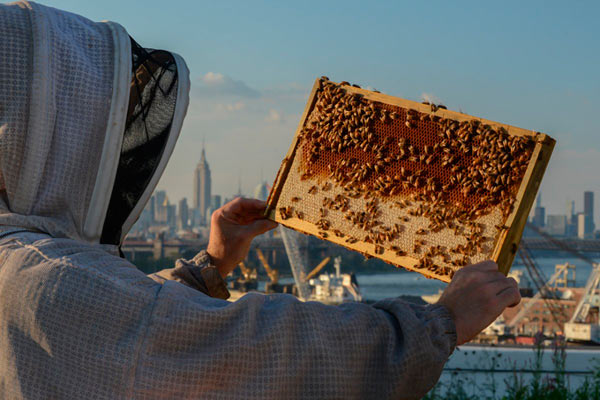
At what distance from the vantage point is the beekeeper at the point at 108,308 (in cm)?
147

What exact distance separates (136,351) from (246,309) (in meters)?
0.28

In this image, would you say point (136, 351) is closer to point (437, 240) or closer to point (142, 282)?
point (142, 282)

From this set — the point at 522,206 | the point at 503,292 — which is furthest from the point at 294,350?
the point at 522,206

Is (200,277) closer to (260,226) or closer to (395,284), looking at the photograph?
(260,226)

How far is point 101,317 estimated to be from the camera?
1499 mm

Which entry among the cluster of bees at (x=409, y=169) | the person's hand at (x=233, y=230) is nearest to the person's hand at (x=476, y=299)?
the cluster of bees at (x=409, y=169)

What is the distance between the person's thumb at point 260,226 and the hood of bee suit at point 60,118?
1.06 metres

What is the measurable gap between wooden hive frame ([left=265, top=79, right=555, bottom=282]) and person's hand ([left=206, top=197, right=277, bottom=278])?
155 millimetres

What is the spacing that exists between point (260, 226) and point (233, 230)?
0.46 ft

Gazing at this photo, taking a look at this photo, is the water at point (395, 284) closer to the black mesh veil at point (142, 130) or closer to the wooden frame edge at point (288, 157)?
the wooden frame edge at point (288, 157)

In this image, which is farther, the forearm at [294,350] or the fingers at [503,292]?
the fingers at [503,292]

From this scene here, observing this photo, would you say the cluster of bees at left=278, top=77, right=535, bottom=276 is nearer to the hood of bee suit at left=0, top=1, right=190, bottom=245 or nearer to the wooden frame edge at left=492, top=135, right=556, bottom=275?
the wooden frame edge at left=492, top=135, right=556, bottom=275

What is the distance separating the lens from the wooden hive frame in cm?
225

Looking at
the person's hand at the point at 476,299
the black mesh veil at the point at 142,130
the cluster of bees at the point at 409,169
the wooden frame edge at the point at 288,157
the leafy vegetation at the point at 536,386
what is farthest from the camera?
the leafy vegetation at the point at 536,386
